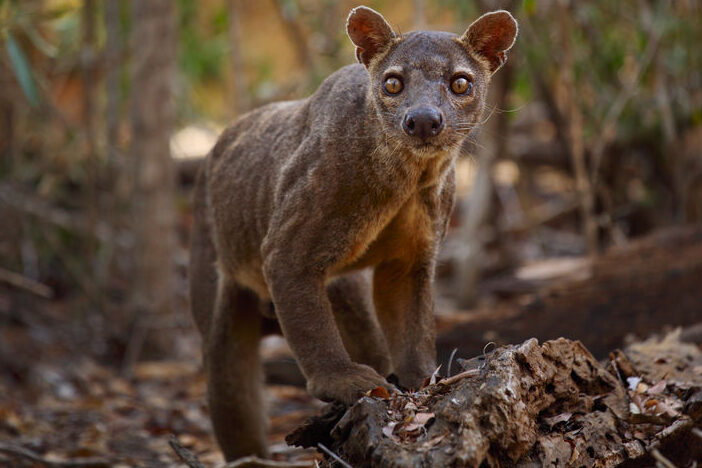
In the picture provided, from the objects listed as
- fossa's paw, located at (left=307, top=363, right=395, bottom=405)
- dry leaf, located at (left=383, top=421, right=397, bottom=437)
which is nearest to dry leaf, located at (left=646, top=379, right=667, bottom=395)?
fossa's paw, located at (left=307, top=363, right=395, bottom=405)

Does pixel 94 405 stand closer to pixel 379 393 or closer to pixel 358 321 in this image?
pixel 358 321

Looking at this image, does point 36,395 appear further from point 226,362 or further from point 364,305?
point 364,305

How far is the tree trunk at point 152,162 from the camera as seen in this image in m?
8.28

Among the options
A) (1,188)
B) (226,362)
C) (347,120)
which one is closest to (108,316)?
(1,188)

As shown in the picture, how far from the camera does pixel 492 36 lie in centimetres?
441

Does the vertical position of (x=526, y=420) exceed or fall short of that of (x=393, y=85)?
it falls short

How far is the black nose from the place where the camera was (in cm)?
387

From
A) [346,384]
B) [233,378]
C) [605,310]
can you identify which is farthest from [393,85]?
[605,310]

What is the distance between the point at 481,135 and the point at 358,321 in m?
3.67

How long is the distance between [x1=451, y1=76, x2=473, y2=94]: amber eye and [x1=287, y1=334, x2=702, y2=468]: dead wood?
4.12ft

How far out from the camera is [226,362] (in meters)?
5.41

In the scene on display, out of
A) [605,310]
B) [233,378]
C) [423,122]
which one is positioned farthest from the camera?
[605,310]

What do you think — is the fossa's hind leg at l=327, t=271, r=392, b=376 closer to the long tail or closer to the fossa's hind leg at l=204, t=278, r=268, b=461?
the fossa's hind leg at l=204, t=278, r=268, b=461

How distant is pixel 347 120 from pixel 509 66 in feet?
16.7
